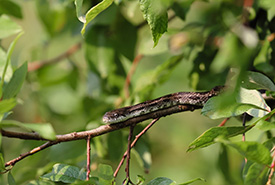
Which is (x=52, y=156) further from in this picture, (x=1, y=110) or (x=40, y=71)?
(x=40, y=71)

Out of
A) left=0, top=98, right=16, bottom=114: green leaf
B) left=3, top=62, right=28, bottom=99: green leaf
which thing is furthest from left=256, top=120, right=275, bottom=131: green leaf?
left=3, top=62, right=28, bottom=99: green leaf

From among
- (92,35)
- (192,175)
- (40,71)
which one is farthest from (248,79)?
(192,175)

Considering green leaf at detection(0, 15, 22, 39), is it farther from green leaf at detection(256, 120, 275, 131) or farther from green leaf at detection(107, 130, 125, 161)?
green leaf at detection(256, 120, 275, 131)

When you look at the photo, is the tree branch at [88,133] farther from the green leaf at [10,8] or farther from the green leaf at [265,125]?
the green leaf at [10,8]

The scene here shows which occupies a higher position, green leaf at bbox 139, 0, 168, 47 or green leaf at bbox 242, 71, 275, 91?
green leaf at bbox 139, 0, 168, 47

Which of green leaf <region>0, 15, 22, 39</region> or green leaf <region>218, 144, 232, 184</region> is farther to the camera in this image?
green leaf <region>218, 144, 232, 184</region>

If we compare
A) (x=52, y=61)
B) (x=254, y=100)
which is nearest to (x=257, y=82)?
(x=254, y=100)

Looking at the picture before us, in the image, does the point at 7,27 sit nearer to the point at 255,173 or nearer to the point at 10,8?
the point at 10,8

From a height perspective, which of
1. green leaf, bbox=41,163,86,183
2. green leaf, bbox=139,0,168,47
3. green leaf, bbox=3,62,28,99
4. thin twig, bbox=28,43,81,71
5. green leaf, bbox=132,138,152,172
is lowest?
green leaf, bbox=132,138,152,172
